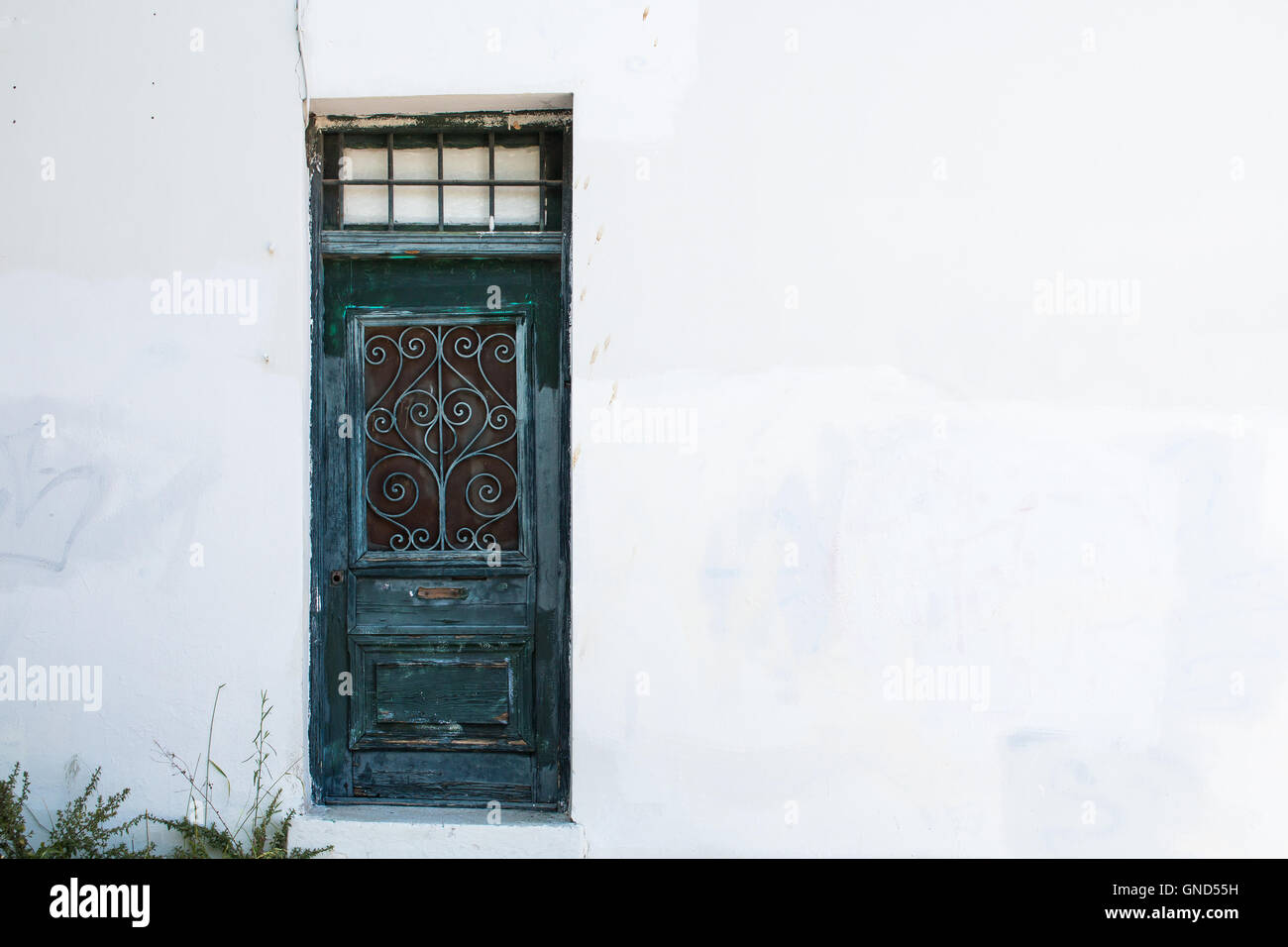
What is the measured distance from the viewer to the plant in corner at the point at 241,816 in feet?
11.6

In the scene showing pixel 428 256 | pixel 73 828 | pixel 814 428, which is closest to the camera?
pixel 73 828

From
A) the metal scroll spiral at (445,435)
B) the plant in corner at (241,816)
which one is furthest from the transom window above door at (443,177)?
the plant in corner at (241,816)

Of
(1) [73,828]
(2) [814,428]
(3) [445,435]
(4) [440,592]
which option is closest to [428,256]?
(3) [445,435]

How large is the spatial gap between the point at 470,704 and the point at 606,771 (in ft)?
2.03

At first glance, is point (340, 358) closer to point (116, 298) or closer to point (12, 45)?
point (116, 298)

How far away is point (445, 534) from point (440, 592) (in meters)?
0.23

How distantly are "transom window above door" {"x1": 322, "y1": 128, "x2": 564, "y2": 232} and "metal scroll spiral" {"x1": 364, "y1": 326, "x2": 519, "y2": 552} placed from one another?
1.48ft

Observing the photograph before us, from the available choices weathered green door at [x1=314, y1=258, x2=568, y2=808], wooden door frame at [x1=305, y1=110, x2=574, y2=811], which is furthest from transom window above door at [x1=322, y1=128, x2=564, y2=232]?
weathered green door at [x1=314, y1=258, x2=568, y2=808]

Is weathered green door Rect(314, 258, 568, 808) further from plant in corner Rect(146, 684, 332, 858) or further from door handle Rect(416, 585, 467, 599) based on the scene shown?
plant in corner Rect(146, 684, 332, 858)

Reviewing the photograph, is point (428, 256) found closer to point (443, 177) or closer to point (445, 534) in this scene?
point (443, 177)

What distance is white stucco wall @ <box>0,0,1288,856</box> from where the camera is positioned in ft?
11.4

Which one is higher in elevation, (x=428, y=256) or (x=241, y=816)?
(x=428, y=256)

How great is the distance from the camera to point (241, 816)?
141 inches

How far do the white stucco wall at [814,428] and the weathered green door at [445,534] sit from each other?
0.21 meters
